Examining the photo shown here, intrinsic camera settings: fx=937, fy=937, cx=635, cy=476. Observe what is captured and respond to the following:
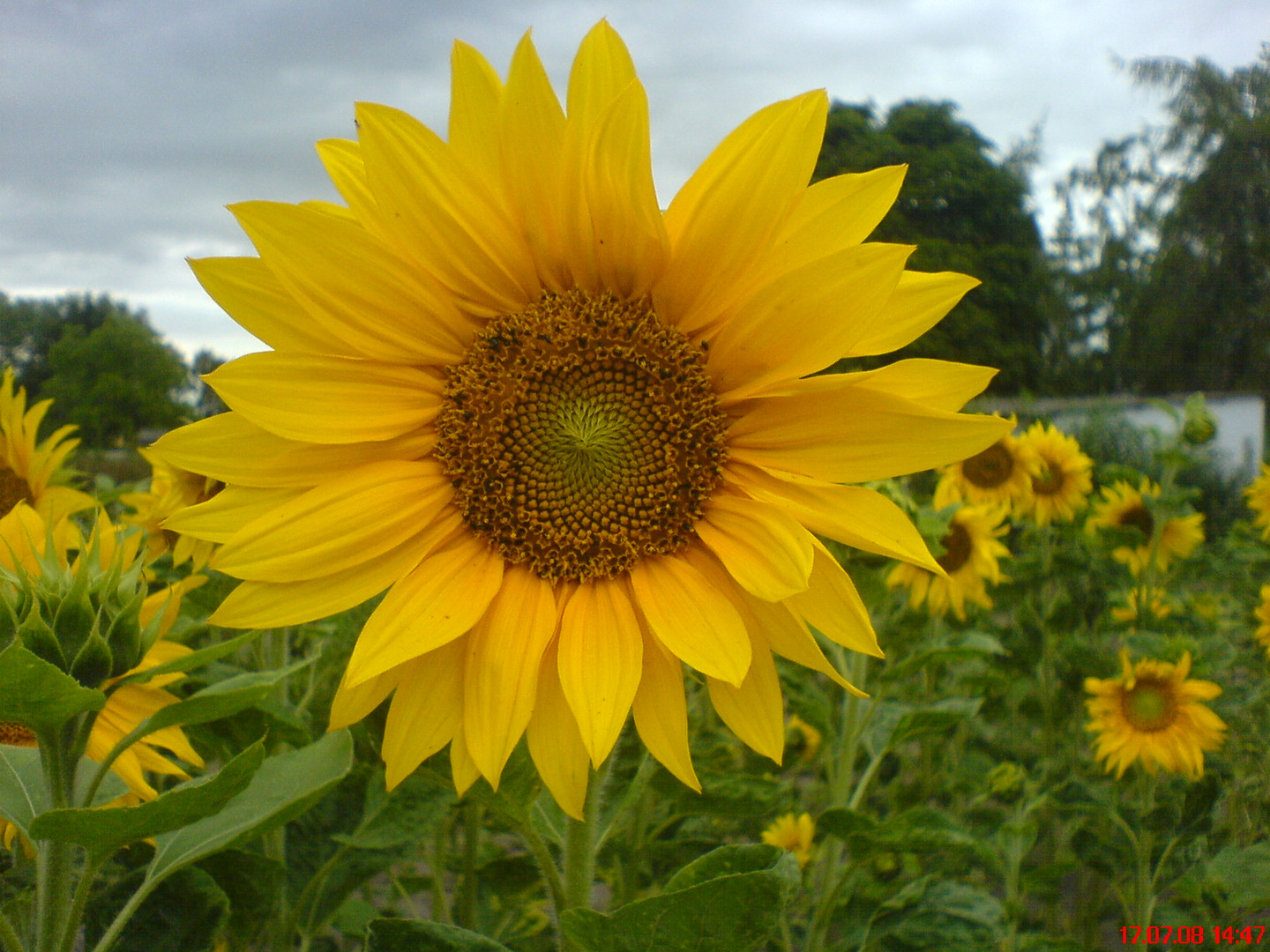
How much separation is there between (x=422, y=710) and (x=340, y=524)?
214 mm

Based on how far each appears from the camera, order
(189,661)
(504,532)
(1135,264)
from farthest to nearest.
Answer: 1. (1135,264)
2. (504,532)
3. (189,661)

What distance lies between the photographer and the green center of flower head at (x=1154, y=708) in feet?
8.21

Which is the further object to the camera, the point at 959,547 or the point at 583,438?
the point at 959,547

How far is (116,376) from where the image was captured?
29703 mm

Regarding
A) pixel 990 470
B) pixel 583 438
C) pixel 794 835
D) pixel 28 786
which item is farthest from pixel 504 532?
pixel 990 470

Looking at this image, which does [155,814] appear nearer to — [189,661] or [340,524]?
[189,661]

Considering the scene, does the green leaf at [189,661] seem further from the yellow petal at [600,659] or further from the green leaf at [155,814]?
the yellow petal at [600,659]

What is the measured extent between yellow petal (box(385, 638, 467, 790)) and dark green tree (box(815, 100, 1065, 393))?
2213 millimetres

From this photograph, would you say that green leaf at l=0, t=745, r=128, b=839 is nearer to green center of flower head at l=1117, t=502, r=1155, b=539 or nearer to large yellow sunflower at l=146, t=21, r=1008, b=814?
large yellow sunflower at l=146, t=21, r=1008, b=814

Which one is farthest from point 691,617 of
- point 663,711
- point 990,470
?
point 990,470

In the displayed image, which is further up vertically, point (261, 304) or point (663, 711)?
point (261, 304)

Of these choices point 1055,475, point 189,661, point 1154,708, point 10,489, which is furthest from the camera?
point 1055,475

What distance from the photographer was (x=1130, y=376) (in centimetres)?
2331
